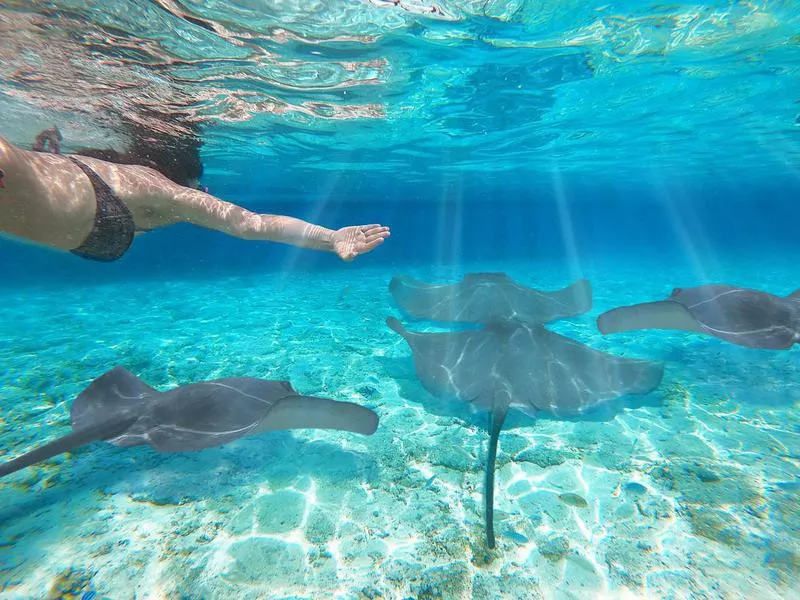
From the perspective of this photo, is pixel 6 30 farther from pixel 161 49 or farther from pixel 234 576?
pixel 234 576

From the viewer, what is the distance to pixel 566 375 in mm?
5852

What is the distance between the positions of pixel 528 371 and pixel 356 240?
3638 mm

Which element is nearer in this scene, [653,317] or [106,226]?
[106,226]

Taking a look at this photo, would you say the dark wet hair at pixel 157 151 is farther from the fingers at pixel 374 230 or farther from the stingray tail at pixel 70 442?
the fingers at pixel 374 230

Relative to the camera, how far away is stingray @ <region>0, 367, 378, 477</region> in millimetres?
3691

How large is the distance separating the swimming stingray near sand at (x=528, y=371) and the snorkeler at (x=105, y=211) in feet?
9.70

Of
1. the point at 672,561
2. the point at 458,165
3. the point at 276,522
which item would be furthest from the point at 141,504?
the point at 458,165

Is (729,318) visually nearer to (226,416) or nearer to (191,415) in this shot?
(226,416)

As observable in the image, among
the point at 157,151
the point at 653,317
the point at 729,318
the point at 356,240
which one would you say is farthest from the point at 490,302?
the point at 157,151

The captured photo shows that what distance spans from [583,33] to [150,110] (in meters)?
11.7

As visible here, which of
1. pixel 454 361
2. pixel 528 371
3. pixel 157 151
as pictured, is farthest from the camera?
pixel 157 151

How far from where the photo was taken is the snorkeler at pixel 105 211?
9.30 ft

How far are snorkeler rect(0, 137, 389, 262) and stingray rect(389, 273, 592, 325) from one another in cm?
568

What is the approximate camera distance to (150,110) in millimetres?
10414
